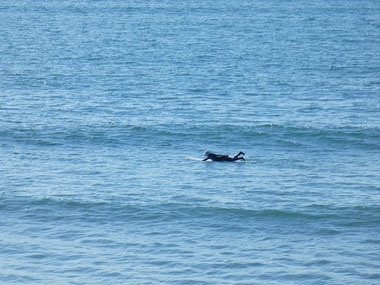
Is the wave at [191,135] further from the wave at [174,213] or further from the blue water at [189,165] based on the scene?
the wave at [174,213]

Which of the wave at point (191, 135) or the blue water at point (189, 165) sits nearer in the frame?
the blue water at point (189, 165)

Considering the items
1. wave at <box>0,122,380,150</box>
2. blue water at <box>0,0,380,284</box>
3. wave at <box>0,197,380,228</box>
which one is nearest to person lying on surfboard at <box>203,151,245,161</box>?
blue water at <box>0,0,380,284</box>

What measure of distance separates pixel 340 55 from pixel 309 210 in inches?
1824

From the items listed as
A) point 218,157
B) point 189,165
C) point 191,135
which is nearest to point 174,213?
point 189,165

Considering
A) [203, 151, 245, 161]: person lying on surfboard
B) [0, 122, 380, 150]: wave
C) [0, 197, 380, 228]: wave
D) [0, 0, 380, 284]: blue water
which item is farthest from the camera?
[0, 122, 380, 150]: wave

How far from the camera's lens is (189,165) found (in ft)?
119

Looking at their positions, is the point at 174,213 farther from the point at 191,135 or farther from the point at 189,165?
the point at 191,135

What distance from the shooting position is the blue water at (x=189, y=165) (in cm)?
2442

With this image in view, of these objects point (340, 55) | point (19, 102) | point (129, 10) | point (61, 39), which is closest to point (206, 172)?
point (19, 102)

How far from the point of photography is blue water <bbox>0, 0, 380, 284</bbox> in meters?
24.4

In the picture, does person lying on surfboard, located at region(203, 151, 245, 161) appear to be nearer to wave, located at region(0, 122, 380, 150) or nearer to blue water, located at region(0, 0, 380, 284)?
blue water, located at region(0, 0, 380, 284)

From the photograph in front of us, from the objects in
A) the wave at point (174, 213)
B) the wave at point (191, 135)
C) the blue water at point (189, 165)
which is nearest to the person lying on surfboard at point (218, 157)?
the blue water at point (189, 165)

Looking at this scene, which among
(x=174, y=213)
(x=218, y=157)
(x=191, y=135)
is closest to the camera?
(x=174, y=213)

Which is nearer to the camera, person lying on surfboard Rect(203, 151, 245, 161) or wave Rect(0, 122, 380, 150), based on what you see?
person lying on surfboard Rect(203, 151, 245, 161)
